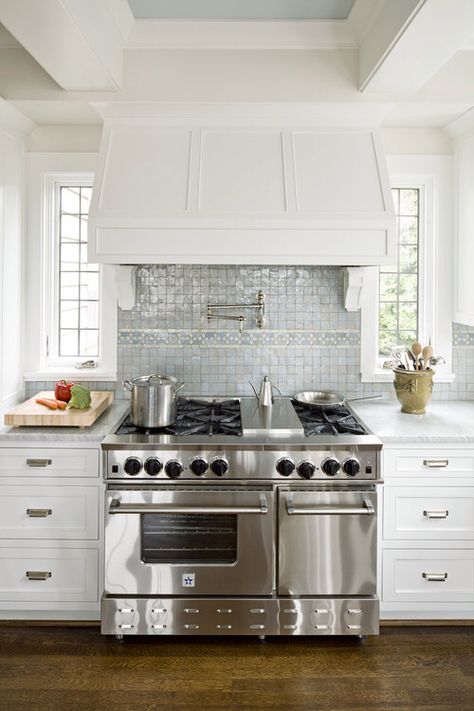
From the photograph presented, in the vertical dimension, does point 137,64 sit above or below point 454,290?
above

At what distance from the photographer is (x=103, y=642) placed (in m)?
2.71

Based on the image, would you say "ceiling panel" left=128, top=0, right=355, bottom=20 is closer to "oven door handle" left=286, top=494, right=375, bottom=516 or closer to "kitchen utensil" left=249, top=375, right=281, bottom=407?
"kitchen utensil" left=249, top=375, right=281, bottom=407

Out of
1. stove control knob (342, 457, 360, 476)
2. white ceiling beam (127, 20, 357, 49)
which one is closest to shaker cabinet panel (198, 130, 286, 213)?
white ceiling beam (127, 20, 357, 49)

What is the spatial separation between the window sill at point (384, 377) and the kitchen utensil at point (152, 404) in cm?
119

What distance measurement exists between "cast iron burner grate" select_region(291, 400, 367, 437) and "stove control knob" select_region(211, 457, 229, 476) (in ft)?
1.32

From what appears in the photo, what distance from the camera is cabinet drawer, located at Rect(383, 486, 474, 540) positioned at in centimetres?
277

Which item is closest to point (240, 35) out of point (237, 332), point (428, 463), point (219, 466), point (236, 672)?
point (237, 332)

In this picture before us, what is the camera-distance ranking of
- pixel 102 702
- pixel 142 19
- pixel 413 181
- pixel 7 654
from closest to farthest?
1. pixel 102 702
2. pixel 7 654
3. pixel 142 19
4. pixel 413 181

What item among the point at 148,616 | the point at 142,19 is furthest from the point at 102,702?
the point at 142,19

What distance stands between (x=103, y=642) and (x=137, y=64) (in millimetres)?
2683

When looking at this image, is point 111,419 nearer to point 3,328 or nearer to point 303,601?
point 3,328

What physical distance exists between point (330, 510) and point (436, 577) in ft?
2.14

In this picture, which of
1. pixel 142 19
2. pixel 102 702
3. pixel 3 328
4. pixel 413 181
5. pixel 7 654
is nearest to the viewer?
pixel 102 702

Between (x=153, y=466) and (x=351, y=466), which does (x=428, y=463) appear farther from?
(x=153, y=466)
